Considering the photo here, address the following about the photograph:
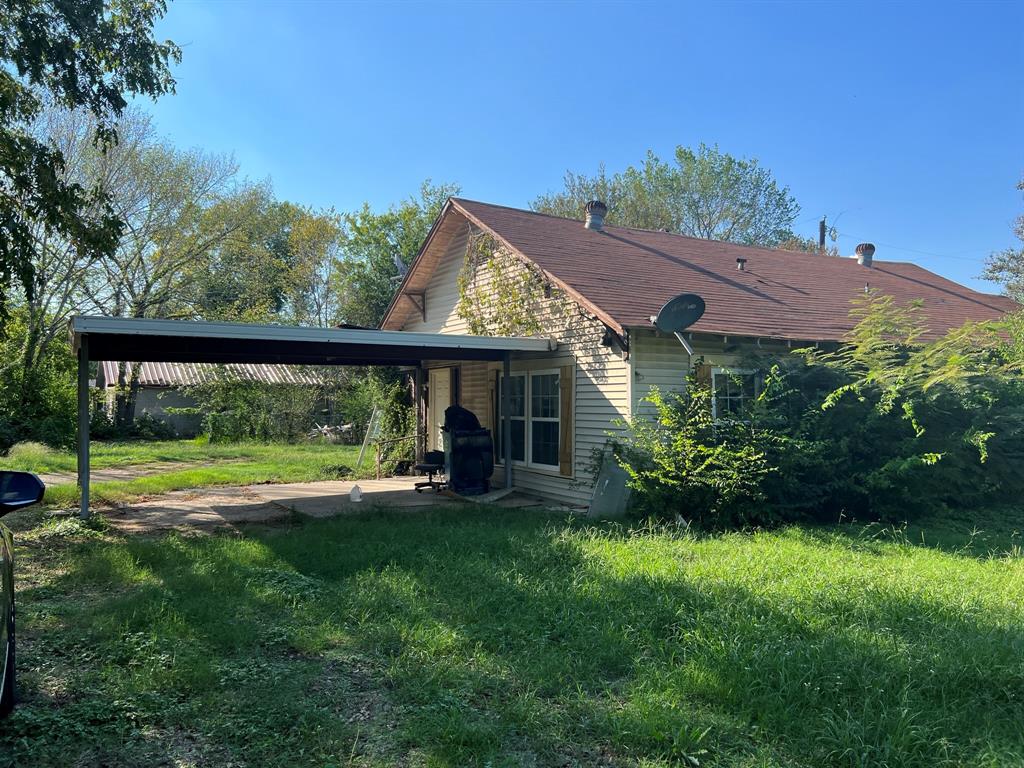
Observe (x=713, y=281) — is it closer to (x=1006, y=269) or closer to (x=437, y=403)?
(x=437, y=403)

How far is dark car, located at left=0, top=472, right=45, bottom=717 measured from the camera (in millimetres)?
2767

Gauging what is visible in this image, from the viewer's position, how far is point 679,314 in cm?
877

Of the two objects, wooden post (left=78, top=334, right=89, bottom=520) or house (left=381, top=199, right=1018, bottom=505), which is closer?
wooden post (left=78, top=334, right=89, bottom=520)

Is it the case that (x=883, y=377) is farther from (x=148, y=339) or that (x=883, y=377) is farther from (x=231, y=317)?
(x=231, y=317)

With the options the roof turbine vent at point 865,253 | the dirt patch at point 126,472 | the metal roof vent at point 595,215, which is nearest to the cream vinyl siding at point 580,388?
the metal roof vent at point 595,215

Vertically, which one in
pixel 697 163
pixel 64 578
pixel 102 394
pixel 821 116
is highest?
pixel 697 163

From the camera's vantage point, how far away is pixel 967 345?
10250mm

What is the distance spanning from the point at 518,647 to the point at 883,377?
7.24 meters

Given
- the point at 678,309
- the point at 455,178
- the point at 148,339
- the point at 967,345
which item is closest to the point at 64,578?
the point at 148,339

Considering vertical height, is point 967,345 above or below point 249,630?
above

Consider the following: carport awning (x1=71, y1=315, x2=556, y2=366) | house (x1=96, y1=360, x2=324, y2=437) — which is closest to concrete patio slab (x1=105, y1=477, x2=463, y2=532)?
carport awning (x1=71, y1=315, x2=556, y2=366)

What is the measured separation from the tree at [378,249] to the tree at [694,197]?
18.1 ft

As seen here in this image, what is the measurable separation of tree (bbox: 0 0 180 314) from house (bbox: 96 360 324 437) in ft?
54.0

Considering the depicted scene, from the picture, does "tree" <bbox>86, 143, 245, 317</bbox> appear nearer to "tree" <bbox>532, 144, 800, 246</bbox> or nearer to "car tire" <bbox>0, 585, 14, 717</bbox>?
"tree" <bbox>532, 144, 800, 246</bbox>
